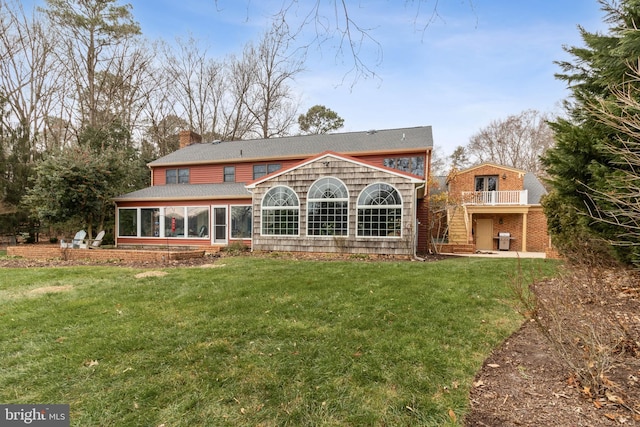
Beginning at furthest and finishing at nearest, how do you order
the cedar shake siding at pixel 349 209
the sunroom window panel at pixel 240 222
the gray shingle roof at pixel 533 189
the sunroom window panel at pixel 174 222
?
the gray shingle roof at pixel 533 189
the sunroom window panel at pixel 174 222
the sunroom window panel at pixel 240 222
the cedar shake siding at pixel 349 209

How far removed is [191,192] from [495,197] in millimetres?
15808

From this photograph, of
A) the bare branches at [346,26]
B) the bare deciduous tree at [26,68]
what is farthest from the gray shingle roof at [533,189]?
the bare deciduous tree at [26,68]

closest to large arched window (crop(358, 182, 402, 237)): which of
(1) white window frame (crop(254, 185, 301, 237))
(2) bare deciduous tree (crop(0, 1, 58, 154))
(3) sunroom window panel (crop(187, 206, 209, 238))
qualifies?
(1) white window frame (crop(254, 185, 301, 237))

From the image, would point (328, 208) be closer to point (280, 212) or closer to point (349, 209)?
point (349, 209)

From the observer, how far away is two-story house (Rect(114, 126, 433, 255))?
11148mm

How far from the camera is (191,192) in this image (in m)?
15.6

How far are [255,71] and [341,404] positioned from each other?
2590 cm

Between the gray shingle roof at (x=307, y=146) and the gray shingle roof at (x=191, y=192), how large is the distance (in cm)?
163

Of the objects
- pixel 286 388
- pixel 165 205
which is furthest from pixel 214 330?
pixel 165 205

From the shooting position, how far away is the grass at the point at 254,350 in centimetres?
248

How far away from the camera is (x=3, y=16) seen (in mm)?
20094

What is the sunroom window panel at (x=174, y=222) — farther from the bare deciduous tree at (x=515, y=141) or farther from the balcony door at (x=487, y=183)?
the bare deciduous tree at (x=515, y=141)

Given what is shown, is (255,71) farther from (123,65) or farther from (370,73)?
(370,73)

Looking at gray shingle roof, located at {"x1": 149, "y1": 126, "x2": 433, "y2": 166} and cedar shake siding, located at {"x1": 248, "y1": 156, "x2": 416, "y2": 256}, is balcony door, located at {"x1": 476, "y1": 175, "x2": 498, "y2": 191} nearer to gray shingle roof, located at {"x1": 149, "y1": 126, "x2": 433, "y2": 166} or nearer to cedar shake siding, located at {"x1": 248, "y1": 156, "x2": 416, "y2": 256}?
gray shingle roof, located at {"x1": 149, "y1": 126, "x2": 433, "y2": 166}
